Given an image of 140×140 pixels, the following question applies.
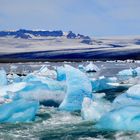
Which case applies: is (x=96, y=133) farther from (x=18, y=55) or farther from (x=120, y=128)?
(x=18, y=55)

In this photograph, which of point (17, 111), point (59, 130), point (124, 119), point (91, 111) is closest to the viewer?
point (124, 119)

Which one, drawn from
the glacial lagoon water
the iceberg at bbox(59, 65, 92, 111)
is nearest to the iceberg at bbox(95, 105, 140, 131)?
the glacial lagoon water

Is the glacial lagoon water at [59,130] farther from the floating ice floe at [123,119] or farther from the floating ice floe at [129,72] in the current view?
the floating ice floe at [129,72]

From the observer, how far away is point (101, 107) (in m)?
10.4

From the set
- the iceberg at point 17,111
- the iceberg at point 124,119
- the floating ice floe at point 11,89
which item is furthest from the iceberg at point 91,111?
the floating ice floe at point 11,89

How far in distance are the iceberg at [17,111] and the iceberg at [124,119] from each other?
1.95 meters

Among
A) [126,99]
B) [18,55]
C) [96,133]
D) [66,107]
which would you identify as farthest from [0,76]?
[18,55]

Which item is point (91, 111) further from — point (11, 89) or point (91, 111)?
point (11, 89)

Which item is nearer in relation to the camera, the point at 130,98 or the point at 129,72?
the point at 130,98

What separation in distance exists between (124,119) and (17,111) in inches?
105

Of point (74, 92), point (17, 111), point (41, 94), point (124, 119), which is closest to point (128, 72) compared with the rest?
point (41, 94)

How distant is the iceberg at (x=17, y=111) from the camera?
32.1 ft

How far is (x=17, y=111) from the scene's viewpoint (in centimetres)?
988

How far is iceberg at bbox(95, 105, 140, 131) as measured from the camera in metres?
8.67
